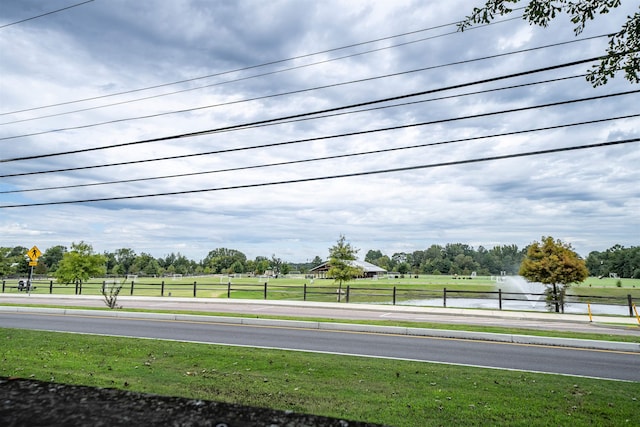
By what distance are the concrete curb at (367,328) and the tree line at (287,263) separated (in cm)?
2232

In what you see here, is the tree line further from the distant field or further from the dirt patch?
the dirt patch

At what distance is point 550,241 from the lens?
23203 mm

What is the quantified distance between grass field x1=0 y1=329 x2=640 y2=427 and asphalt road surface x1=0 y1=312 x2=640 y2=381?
1.00 m

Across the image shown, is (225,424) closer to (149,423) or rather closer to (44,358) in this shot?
(149,423)

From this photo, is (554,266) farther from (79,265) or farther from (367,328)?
(79,265)

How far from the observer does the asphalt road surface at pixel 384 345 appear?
9056mm

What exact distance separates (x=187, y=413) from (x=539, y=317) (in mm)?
19500

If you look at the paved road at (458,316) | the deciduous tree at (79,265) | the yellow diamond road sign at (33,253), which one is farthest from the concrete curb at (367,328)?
the deciduous tree at (79,265)

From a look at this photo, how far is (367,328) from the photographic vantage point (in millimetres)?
14016

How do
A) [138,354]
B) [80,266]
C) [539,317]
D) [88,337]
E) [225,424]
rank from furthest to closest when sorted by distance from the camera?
[80,266] < [539,317] < [88,337] < [138,354] < [225,424]

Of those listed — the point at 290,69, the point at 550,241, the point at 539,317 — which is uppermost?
the point at 290,69

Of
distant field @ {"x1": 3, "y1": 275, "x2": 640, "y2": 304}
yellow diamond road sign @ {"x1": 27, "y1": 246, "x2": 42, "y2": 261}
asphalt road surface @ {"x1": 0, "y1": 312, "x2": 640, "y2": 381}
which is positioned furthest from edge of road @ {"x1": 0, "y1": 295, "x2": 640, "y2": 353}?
yellow diamond road sign @ {"x1": 27, "y1": 246, "x2": 42, "y2": 261}

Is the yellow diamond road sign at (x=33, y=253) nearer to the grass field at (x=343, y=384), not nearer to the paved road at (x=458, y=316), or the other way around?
the paved road at (x=458, y=316)

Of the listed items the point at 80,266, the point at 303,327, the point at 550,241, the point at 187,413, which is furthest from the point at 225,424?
the point at 80,266
